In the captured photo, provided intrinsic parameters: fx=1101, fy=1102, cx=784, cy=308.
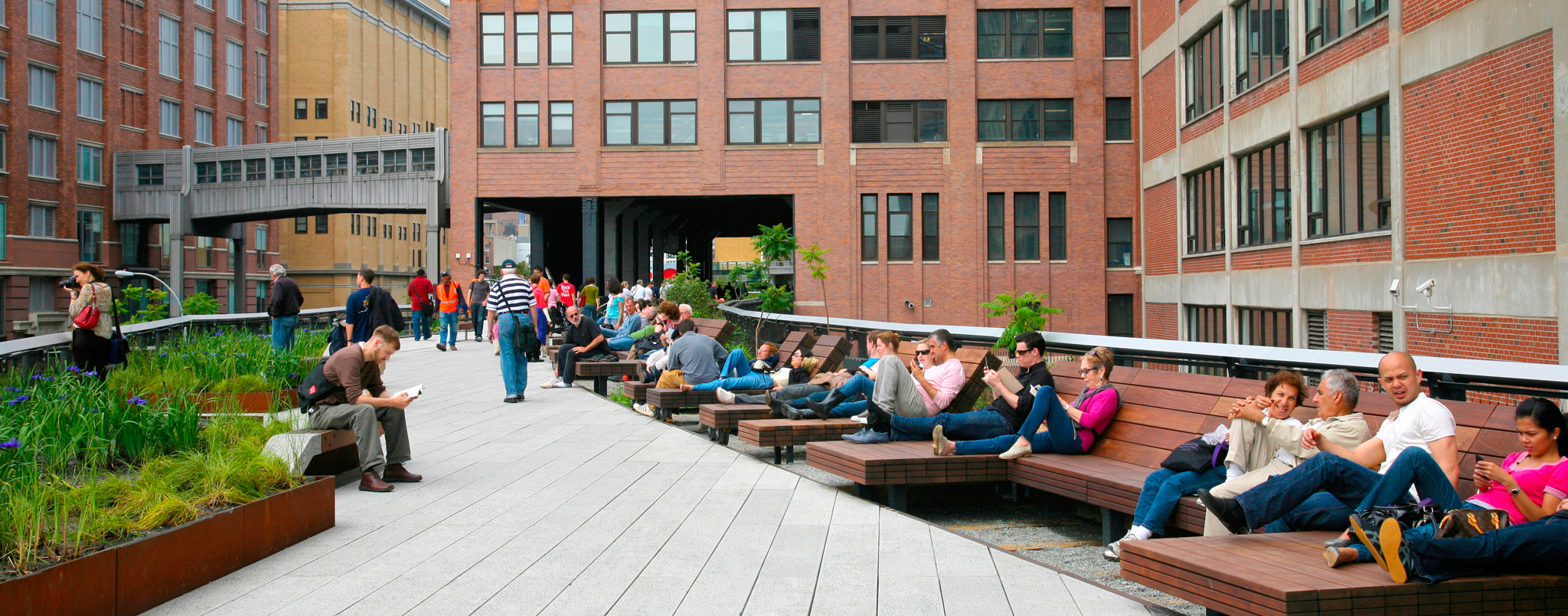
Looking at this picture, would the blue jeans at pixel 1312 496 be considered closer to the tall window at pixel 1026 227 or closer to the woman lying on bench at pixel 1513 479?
the woman lying on bench at pixel 1513 479

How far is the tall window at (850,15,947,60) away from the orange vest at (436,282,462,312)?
19227 mm

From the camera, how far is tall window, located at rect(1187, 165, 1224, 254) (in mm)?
27391

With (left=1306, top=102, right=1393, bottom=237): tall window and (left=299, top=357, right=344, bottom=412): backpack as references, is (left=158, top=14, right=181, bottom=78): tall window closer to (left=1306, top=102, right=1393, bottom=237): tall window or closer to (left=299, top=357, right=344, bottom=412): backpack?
(left=1306, top=102, right=1393, bottom=237): tall window

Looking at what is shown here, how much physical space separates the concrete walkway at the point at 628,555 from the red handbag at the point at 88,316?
477 cm

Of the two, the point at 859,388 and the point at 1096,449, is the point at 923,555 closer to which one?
the point at 1096,449

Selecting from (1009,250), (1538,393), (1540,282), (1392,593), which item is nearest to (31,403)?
(1392,593)

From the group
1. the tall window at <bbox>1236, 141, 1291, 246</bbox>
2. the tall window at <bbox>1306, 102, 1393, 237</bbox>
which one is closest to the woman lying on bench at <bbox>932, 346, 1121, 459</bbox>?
the tall window at <bbox>1306, 102, 1393, 237</bbox>

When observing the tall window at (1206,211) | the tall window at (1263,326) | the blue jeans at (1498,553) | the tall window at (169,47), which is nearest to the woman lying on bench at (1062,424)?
the blue jeans at (1498,553)

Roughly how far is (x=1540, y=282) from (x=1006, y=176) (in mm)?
24407

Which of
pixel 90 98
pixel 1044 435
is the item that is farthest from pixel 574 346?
pixel 90 98

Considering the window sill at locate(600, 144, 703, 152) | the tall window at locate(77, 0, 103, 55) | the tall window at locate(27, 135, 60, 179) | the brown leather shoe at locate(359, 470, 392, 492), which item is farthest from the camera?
the tall window at locate(77, 0, 103, 55)

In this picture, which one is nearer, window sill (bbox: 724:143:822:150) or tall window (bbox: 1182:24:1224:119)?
tall window (bbox: 1182:24:1224:119)

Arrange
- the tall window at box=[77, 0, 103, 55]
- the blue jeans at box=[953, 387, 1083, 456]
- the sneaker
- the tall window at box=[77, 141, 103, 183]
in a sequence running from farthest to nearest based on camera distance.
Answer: the tall window at box=[77, 141, 103, 183] < the tall window at box=[77, 0, 103, 55] < the sneaker < the blue jeans at box=[953, 387, 1083, 456]

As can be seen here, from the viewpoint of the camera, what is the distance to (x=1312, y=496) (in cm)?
516
